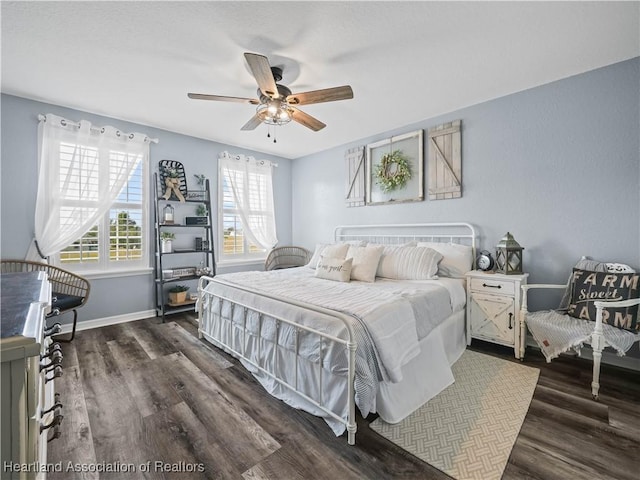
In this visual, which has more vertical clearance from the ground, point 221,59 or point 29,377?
point 221,59

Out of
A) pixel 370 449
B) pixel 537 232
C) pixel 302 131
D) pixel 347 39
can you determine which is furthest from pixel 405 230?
pixel 370 449

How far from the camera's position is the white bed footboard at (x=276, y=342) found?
5.25 ft

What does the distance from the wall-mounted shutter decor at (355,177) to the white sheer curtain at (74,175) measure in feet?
9.81

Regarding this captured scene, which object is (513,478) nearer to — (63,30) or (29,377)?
(29,377)

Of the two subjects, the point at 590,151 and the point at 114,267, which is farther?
the point at 114,267

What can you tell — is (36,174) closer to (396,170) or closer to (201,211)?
(201,211)

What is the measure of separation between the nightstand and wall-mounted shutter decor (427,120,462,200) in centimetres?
109

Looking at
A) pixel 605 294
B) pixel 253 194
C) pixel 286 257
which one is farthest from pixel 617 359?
pixel 253 194

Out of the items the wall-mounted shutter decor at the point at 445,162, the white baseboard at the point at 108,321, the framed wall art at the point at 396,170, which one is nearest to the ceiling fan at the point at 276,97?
the framed wall art at the point at 396,170

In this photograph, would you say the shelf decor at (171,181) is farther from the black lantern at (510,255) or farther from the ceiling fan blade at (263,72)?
the black lantern at (510,255)

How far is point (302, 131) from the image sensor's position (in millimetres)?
4098

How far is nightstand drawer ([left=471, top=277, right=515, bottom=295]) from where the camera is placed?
2711 millimetres

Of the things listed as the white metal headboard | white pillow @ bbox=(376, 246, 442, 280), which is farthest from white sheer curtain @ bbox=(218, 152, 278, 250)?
white pillow @ bbox=(376, 246, 442, 280)

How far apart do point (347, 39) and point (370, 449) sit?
9.04ft
